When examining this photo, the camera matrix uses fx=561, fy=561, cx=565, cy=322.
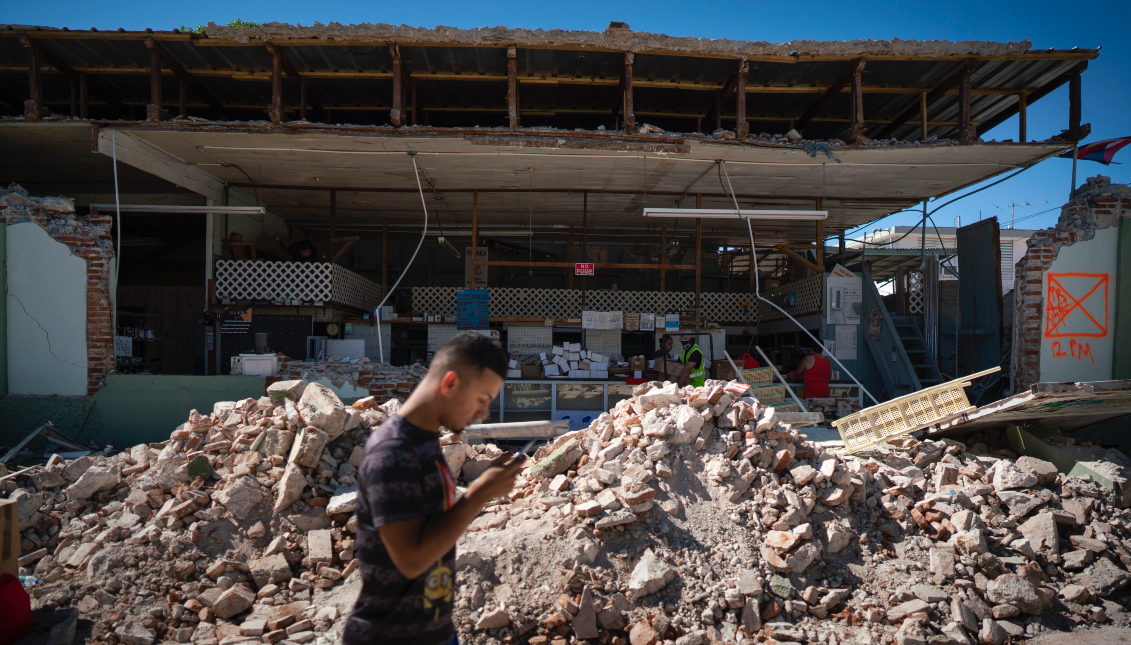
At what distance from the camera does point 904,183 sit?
36.1 ft

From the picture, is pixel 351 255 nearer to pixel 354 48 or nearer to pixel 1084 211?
pixel 354 48

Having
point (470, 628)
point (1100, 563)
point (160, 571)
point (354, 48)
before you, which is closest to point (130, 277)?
point (354, 48)

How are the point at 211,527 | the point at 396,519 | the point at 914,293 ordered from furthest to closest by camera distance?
1. the point at 914,293
2. the point at 211,527
3. the point at 396,519

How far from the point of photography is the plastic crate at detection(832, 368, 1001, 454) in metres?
6.65

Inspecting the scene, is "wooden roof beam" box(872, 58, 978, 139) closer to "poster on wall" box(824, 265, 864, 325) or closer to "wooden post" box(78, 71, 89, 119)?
"poster on wall" box(824, 265, 864, 325)

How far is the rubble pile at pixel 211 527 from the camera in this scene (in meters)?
4.45

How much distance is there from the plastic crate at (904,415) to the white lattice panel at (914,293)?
6221 mm

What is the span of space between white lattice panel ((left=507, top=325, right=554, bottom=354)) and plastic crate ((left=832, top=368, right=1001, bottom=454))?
624cm

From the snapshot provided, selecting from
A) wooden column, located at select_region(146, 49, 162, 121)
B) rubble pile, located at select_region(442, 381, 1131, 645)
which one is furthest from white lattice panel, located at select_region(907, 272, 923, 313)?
wooden column, located at select_region(146, 49, 162, 121)

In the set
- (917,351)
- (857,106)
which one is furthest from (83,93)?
(917,351)

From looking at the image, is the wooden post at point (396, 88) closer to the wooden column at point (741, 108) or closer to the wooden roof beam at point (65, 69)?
the wooden roof beam at point (65, 69)

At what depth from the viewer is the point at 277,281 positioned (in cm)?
1116

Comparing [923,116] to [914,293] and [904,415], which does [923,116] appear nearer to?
[914,293]

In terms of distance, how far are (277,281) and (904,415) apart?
1096cm
